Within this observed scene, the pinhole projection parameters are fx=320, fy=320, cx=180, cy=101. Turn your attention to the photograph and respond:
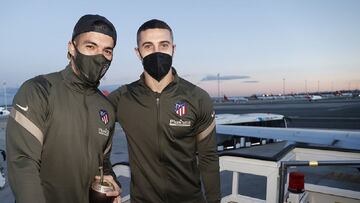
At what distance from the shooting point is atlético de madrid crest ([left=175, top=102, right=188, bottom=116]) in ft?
10.3

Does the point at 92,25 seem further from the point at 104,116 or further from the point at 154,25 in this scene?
the point at 104,116

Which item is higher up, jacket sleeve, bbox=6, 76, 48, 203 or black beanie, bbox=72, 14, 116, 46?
black beanie, bbox=72, 14, 116, 46

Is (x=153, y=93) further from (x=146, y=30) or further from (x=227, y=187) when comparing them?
(x=227, y=187)

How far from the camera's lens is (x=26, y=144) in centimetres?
215

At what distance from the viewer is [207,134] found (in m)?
3.23

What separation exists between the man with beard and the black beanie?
503 millimetres

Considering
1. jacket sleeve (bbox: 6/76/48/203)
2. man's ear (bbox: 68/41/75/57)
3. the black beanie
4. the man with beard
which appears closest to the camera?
jacket sleeve (bbox: 6/76/48/203)

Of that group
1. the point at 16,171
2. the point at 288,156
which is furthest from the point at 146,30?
the point at 288,156

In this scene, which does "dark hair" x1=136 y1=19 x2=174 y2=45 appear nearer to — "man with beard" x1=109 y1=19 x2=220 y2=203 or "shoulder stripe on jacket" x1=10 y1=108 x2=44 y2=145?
"man with beard" x1=109 y1=19 x2=220 y2=203

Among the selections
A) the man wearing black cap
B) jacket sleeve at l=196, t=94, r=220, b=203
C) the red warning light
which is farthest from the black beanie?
the red warning light

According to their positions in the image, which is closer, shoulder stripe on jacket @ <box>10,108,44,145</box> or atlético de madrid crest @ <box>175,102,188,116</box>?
shoulder stripe on jacket @ <box>10,108,44,145</box>

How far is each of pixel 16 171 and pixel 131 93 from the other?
1434 millimetres

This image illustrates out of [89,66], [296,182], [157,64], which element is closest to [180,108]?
[157,64]

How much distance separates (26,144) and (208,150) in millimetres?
1724
